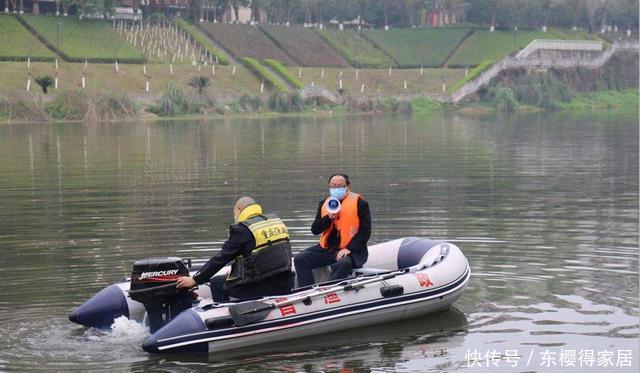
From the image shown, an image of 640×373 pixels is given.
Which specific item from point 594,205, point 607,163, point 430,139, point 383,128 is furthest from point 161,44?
→ point 594,205

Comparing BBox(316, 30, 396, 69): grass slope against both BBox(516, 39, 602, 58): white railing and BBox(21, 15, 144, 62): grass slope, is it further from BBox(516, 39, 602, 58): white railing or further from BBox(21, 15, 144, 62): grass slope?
BBox(21, 15, 144, 62): grass slope

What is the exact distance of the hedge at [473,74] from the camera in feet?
334

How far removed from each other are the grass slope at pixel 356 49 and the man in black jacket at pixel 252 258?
96846 mm

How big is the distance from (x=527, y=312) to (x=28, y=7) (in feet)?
310

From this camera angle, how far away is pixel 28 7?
104m

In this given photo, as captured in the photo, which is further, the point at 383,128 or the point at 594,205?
the point at 383,128

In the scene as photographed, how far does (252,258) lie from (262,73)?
81336 millimetres

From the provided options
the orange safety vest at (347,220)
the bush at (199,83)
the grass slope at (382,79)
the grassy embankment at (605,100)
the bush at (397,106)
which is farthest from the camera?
Result: the grassy embankment at (605,100)

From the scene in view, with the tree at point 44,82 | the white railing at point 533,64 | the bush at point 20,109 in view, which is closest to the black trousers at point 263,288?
the bush at point 20,109

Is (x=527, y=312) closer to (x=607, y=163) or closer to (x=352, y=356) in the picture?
(x=352, y=356)

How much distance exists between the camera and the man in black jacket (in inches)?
570

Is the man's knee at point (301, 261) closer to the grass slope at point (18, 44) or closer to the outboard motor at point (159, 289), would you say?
the outboard motor at point (159, 289)

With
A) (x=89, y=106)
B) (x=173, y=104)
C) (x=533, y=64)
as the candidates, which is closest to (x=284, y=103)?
(x=173, y=104)

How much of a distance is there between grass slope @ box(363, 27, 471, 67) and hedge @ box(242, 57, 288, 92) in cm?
2259
